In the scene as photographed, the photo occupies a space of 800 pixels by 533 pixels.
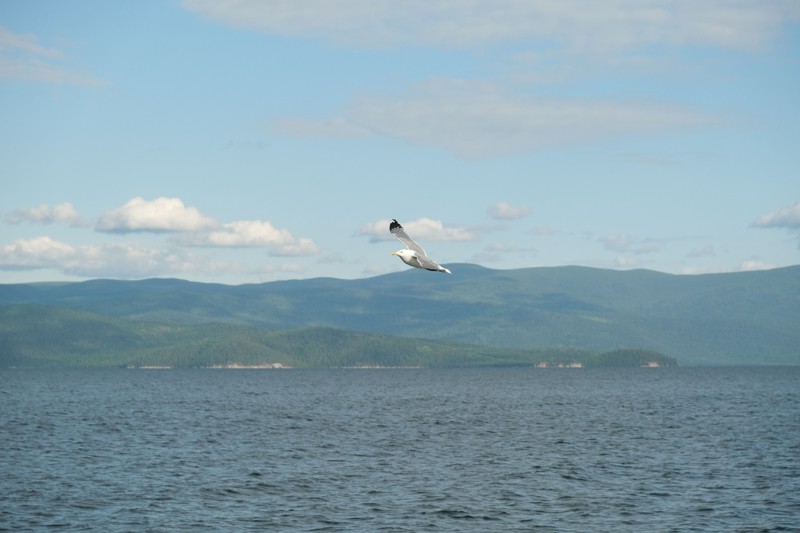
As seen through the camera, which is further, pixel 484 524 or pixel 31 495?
pixel 31 495

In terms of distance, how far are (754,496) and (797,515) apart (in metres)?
7.71

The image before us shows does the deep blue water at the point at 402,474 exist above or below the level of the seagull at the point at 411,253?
below

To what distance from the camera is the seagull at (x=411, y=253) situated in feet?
125

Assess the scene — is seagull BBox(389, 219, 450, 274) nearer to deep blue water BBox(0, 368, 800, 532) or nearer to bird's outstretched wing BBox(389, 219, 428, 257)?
bird's outstretched wing BBox(389, 219, 428, 257)

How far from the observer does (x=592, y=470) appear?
9181cm

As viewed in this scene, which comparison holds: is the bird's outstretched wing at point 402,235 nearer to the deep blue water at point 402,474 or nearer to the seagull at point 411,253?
the seagull at point 411,253

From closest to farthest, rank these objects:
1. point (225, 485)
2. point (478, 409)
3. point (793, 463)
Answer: point (225, 485) < point (793, 463) < point (478, 409)

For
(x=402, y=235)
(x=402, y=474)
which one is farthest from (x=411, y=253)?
(x=402, y=474)

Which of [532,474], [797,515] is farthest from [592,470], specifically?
[797,515]

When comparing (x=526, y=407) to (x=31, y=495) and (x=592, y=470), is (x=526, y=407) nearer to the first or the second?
(x=592, y=470)

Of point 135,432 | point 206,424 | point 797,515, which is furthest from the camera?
point 206,424

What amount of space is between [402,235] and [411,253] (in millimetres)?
2283

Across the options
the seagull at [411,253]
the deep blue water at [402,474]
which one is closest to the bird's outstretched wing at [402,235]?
the seagull at [411,253]

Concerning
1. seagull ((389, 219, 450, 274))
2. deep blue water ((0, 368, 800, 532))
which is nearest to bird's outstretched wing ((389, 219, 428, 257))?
seagull ((389, 219, 450, 274))
